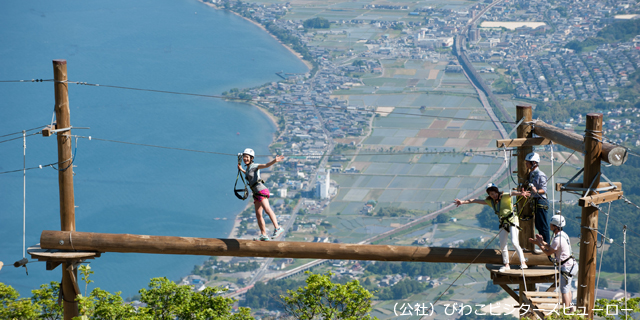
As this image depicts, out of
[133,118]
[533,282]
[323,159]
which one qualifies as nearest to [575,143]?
[533,282]

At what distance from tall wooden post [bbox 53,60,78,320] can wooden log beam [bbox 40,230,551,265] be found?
0.53 metres

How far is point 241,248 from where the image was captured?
10.6 metres

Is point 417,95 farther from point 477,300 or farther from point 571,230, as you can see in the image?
point 477,300

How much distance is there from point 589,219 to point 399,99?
102367mm

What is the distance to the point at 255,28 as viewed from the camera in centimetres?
16038

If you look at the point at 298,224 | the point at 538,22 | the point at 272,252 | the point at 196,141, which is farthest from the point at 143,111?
the point at 272,252

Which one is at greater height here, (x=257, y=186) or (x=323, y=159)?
(x=323, y=159)

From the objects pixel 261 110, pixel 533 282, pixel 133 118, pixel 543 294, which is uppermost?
pixel 261 110

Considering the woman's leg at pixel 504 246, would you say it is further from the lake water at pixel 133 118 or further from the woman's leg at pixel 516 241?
the lake water at pixel 133 118

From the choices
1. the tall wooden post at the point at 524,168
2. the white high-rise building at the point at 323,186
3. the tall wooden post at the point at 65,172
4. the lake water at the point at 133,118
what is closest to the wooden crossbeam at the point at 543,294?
the tall wooden post at the point at 524,168

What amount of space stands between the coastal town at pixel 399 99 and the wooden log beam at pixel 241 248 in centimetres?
2975

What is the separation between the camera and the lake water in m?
78.2

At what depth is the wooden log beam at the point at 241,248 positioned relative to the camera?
34.9ft

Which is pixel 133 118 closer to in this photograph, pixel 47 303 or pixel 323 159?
pixel 323 159
